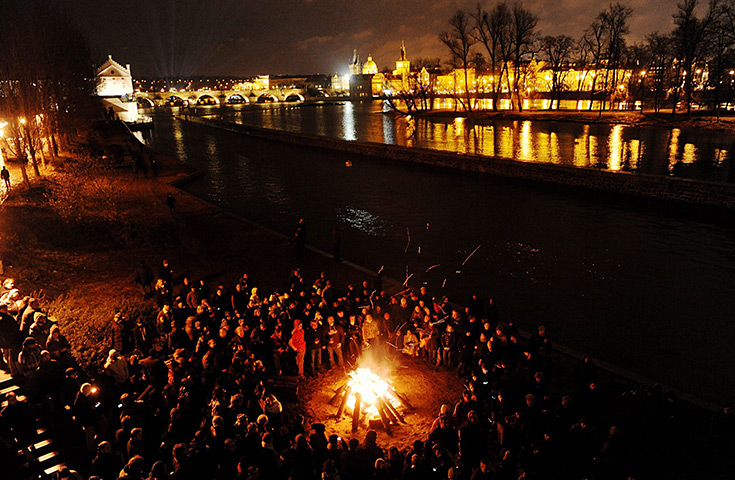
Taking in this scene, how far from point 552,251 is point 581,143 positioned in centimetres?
3167

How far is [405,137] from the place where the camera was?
5747 centimetres

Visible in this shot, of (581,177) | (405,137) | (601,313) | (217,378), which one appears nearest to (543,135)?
(405,137)

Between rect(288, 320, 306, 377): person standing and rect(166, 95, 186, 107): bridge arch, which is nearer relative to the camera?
rect(288, 320, 306, 377): person standing

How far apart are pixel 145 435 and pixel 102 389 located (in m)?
1.20

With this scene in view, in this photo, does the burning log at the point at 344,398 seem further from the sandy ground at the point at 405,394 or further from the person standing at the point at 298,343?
the person standing at the point at 298,343

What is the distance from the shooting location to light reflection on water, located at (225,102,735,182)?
31.6 meters

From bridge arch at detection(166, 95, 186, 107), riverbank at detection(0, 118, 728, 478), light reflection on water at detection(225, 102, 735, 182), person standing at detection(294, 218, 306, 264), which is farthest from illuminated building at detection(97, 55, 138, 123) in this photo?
person standing at detection(294, 218, 306, 264)

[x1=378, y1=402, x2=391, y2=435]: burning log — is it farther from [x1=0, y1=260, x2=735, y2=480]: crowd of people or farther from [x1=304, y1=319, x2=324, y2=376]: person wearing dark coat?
[x1=304, y1=319, x2=324, y2=376]: person wearing dark coat

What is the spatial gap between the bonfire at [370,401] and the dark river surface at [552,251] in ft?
16.2

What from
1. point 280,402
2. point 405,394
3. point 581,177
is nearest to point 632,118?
point 581,177

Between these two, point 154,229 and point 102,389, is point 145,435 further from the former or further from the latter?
point 154,229

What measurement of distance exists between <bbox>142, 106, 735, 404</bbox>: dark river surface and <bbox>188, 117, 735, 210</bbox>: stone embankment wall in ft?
3.53

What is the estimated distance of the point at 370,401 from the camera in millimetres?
8031

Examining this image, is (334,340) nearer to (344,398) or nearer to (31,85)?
(344,398)
